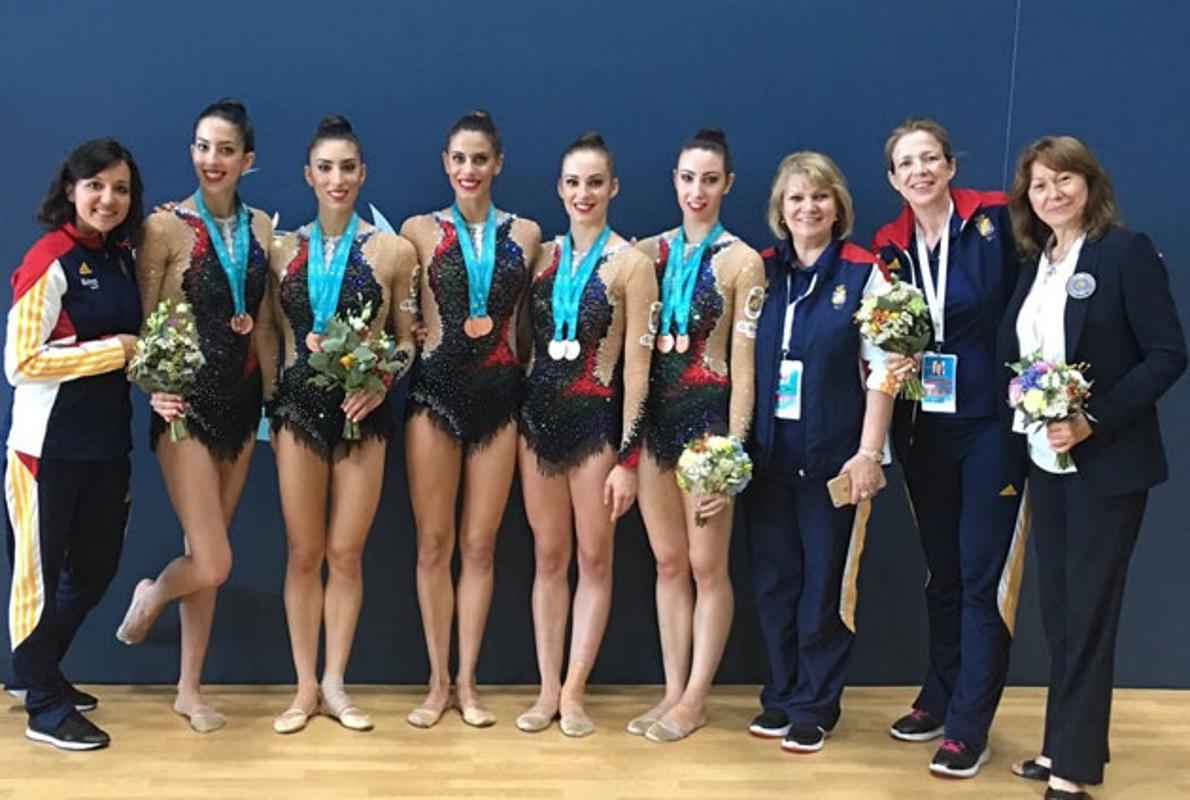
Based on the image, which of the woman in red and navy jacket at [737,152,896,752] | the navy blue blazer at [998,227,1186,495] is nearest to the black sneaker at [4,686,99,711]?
A: the woman in red and navy jacket at [737,152,896,752]

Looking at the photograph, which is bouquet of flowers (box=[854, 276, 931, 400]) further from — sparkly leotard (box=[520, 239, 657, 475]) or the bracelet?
sparkly leotard (box=[520, 239, 657, 475])

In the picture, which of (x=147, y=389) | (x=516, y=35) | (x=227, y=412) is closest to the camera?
(x=147, y=389)

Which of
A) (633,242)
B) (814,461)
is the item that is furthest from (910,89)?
(814,461)

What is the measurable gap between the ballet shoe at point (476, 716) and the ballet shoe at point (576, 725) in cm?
23

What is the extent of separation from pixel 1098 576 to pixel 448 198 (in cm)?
245

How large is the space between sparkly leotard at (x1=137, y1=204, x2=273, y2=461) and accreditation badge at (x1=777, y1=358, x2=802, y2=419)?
164 cm

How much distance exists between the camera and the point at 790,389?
395 cm

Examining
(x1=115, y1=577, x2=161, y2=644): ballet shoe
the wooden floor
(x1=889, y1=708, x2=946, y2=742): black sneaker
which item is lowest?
the wooden floor

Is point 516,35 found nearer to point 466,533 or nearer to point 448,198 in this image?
point 448,198

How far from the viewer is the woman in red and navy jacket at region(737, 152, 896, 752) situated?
153 inches

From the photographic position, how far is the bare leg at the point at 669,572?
409cm

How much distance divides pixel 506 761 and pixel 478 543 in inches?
27.9

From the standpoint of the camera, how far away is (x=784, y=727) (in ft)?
13.7

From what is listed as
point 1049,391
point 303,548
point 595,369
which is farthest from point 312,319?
point 1049,391
